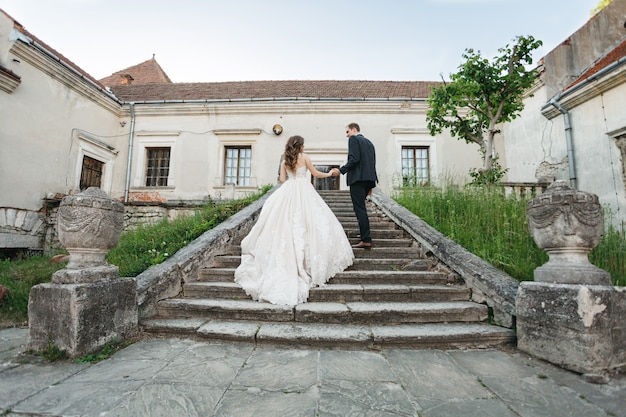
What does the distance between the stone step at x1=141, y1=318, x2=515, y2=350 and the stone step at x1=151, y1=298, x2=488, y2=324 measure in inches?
4.1

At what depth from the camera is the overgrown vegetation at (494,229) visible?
3.16 metres

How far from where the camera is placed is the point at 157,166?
504 inches

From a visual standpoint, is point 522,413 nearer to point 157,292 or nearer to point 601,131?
point 157,292

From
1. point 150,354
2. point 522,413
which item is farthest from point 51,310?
point 522,413

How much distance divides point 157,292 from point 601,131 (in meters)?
10.6

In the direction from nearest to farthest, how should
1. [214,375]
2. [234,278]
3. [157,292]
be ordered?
[214,375] < [157,292] < [234,278]

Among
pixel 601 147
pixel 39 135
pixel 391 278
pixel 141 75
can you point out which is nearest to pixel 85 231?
pixel 391 278

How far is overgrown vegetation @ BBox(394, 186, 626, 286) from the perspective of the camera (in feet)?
10.4

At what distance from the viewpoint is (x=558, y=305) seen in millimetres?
2209

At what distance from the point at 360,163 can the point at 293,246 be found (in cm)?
187

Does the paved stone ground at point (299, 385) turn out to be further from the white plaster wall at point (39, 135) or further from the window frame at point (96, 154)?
the window frame at point (96, 154)

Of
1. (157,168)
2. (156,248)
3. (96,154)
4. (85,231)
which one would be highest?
(96,154)

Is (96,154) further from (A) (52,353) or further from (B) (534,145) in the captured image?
(B) (534,145)

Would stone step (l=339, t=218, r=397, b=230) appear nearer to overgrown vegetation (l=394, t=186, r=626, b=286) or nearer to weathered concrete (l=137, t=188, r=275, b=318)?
overgrown vegetation (l=394, t=186, r=626, b=286)
